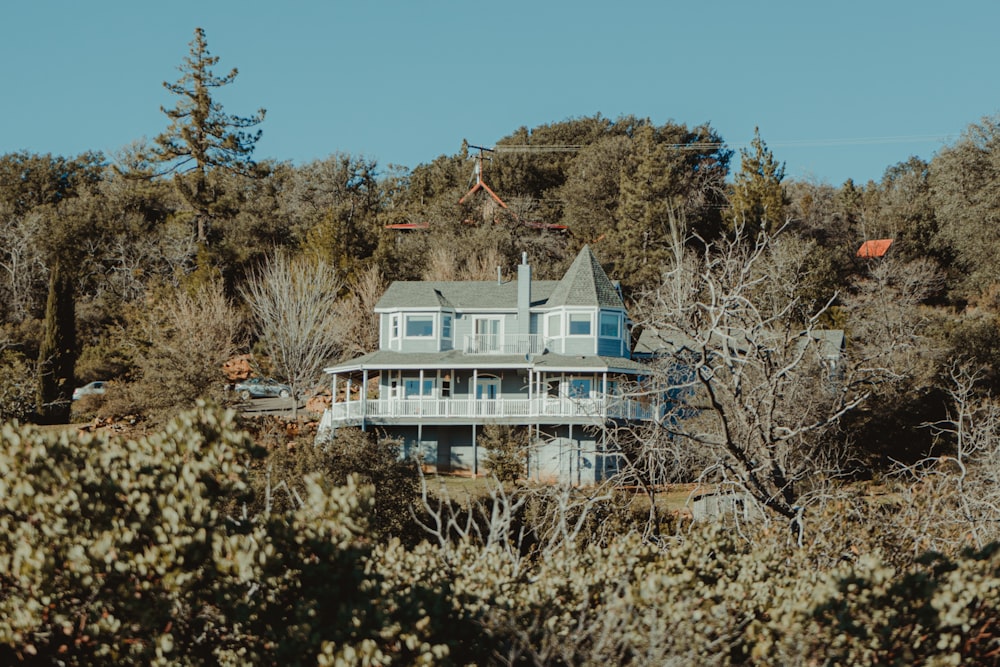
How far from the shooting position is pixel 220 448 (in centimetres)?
795

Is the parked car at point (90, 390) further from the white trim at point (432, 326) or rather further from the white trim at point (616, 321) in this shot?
the white trim at point (616, 321)

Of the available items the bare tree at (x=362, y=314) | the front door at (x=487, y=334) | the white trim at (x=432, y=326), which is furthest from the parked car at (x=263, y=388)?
the front door at (x=487, y=334)

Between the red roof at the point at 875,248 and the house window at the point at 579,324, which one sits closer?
the house window at the point at 579,324

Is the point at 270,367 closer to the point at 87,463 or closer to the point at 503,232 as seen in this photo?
the point at 503,232

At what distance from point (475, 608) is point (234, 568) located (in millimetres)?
2126

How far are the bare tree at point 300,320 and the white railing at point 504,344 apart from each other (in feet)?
20.8

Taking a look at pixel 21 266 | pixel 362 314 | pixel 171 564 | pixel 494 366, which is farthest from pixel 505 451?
pixel 21 266

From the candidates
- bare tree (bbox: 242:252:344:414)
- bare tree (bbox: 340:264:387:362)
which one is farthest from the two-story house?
bare tree (bbox: 340:264:387:362)

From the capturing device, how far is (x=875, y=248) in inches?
2117

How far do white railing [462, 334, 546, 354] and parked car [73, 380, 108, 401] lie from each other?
15062 mm

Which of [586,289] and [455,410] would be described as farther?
[586,289]

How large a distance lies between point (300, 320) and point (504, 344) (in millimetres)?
8556

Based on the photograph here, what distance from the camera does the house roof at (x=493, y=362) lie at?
3516 cm

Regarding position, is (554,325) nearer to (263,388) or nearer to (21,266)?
(263,388)
